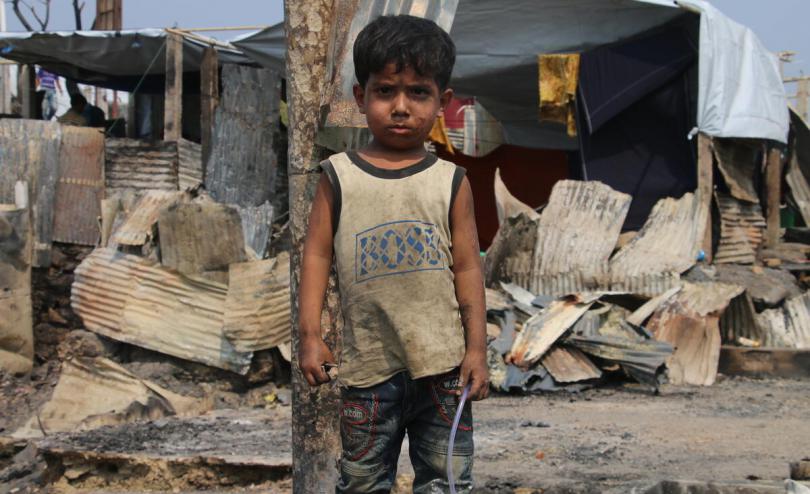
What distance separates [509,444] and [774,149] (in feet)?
21.7

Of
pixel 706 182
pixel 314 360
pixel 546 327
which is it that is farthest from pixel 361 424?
pixel 706 182

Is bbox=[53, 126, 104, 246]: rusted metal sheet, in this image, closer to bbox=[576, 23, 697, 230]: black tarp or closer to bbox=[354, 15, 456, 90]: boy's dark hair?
bbox=[576, 23, 697, 230]: black tarp

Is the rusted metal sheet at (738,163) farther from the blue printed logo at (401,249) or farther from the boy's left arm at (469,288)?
the blue printed logo at (401,249)


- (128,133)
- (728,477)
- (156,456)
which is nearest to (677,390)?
(728,477)

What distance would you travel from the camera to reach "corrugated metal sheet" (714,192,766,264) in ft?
29.1

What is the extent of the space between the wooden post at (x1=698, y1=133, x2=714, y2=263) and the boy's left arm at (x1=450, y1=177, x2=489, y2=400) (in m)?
6.74

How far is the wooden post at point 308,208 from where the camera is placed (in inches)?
114

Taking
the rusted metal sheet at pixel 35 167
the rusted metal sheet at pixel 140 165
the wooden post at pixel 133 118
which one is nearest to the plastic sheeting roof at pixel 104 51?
the rusted metal sheet at pixel 140 165

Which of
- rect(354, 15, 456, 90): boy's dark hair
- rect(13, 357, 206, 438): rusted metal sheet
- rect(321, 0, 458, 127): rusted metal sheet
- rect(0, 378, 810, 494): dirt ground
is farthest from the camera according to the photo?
rect(13, 357, 206, 438): rusted metal sheet

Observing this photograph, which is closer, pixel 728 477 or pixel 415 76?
pixel 415 76

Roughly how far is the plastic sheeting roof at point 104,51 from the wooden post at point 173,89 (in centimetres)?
15

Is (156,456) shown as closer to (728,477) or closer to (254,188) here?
(728,477)

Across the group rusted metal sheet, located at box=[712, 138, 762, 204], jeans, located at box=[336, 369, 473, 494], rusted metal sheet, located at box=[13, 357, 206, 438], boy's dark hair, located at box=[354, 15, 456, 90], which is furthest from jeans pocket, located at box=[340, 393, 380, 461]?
rusted metal sheet, located at box=[712, 138, 762, 204]

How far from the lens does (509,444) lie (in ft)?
15.5
